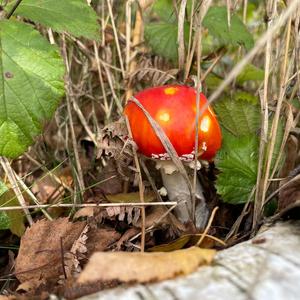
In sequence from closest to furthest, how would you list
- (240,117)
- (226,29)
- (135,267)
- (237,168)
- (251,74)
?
(135,267) → (237,168) → (240,117) → (226,29) → (251,74)

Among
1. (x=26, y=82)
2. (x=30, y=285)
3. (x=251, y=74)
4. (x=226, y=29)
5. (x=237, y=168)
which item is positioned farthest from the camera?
(x=251, y=74)

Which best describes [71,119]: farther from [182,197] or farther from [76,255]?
[76,255]

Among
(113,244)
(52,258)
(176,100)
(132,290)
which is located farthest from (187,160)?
(132,290)

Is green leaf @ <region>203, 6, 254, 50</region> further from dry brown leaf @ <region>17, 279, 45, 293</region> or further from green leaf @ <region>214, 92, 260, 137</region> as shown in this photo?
dry brown leaf @ <region>17, 279, 45, 293</region>

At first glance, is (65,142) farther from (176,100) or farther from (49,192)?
(176,100)

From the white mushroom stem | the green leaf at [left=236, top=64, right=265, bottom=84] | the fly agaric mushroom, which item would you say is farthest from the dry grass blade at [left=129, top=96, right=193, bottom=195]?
the green leaf at [left=236, top=64, right=265, bottom=84]

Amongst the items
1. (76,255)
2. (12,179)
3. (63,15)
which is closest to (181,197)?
(76,255)

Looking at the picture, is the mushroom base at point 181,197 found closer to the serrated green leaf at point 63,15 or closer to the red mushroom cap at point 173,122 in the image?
the red mushroom cap at point 173,122
